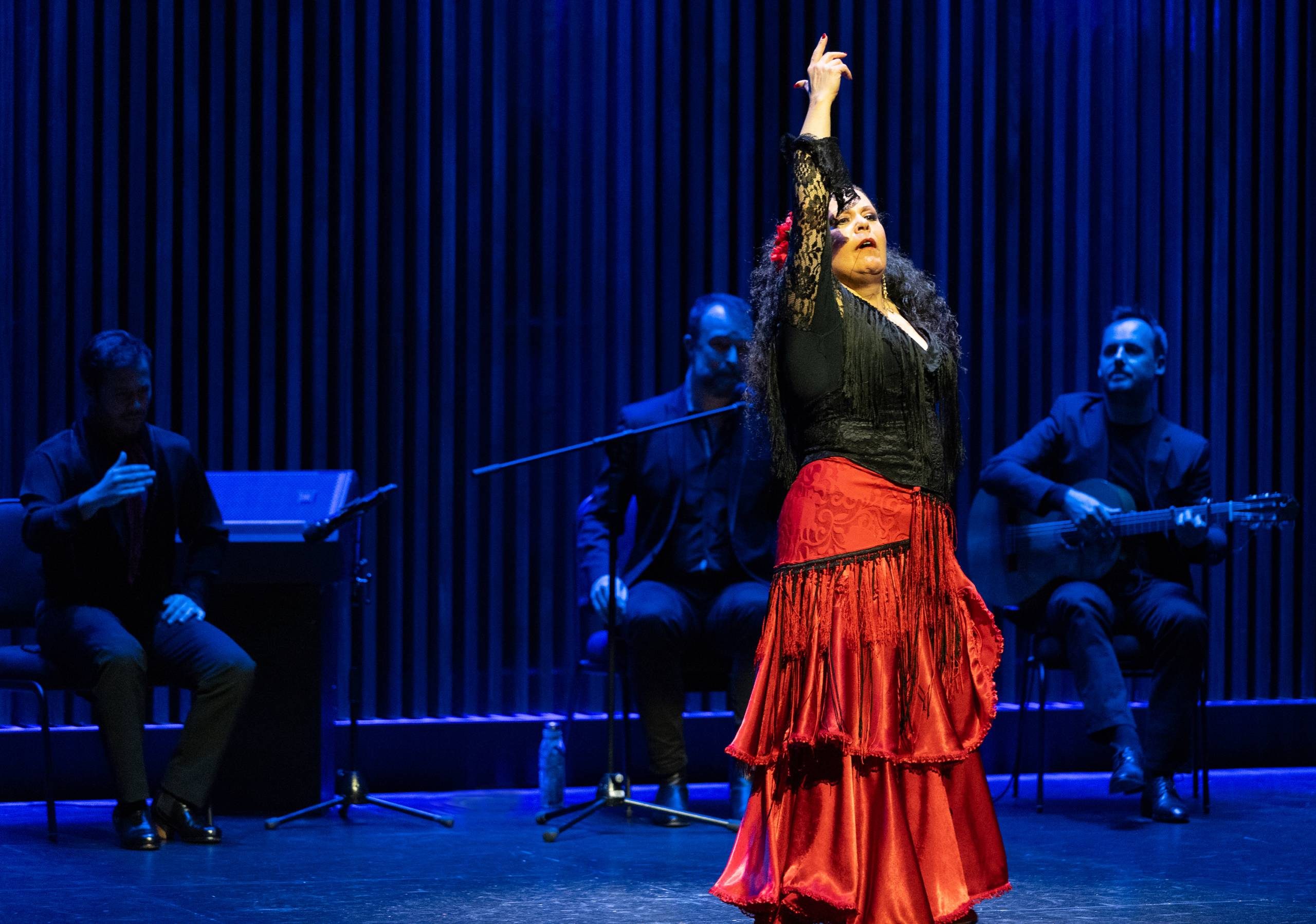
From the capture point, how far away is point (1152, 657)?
5.01 metres

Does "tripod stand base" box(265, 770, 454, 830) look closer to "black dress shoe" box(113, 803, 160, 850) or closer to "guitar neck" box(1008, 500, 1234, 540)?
"black dress shoe" box(113, 803, 160, 850)

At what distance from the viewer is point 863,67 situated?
5941mm

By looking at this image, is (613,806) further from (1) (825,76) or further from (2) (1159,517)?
(1) (825,76)

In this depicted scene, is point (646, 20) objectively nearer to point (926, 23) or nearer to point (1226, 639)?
point (926, 23)

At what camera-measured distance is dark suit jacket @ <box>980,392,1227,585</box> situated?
5105 mm

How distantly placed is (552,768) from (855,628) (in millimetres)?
2344

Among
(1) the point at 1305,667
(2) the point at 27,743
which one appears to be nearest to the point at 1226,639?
(1) the point at 1305,667

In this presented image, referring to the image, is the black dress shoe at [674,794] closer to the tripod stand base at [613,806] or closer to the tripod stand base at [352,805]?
the tripod stand base at [613,806]

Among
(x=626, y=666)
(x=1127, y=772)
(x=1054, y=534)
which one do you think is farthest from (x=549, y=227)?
(x=1127, y=772)

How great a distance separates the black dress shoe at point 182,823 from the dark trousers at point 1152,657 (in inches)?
98.3

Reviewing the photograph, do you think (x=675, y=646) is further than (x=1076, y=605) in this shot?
No

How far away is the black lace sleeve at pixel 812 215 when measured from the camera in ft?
9.04

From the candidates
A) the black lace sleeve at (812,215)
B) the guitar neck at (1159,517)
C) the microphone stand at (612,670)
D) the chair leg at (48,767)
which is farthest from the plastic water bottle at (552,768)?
the black lace sleeve at (812,215)

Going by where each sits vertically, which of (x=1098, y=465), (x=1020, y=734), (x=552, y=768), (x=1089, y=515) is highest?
(x=1098, y=465)
